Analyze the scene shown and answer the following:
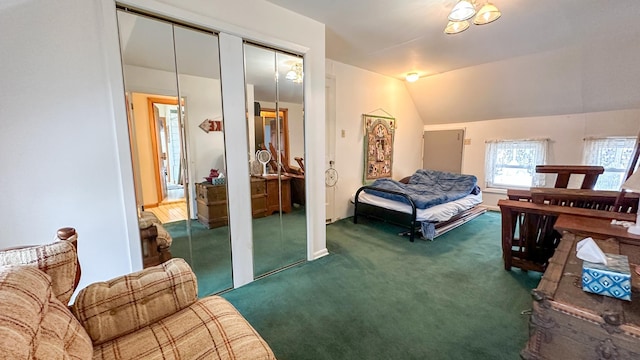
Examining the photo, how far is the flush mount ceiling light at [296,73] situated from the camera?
2.60m

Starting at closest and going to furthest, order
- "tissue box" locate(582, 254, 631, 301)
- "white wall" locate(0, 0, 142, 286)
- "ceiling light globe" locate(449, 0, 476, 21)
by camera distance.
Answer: "tissue box" locate(582, 254, 631, 301), "white wall" locate(0, 0, 142, 286), "ceiling light globe" locate(449, 0, 476, 21)

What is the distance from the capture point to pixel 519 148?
477 centimetres

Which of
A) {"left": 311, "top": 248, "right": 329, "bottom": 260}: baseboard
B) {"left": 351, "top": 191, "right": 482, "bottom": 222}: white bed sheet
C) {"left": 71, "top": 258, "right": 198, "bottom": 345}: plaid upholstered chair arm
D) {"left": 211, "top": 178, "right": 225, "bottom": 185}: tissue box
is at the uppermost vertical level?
{"left": 211, "top": 178, "right": 225, "bottom": 185}: tissue box

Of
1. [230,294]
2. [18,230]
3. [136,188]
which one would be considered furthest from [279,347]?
[18,230]

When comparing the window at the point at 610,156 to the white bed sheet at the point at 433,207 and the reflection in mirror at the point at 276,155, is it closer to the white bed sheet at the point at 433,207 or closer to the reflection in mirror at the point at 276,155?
the white bed sheet at the point at 433,207

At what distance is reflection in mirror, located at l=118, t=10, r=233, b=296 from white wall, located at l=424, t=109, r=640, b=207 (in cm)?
505

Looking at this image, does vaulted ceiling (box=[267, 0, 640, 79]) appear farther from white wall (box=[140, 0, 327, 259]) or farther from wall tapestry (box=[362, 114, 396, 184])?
wall tapestry (box=[362, 114, 396, 184])

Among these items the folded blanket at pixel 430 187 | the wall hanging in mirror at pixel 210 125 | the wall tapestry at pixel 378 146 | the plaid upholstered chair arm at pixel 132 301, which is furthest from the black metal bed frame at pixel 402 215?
the plaid upholstered chair arm at pixel 132 301

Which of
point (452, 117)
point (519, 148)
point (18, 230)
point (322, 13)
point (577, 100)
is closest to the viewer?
point (18, 230)

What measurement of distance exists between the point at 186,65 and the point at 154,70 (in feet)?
0.75

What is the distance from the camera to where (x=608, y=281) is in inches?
38.1

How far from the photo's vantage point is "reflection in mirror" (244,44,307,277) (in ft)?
7.79

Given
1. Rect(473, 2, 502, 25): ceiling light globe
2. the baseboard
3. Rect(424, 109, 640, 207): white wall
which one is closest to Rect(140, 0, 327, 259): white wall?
the baseboard

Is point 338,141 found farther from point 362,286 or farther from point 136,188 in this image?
point 136,188
